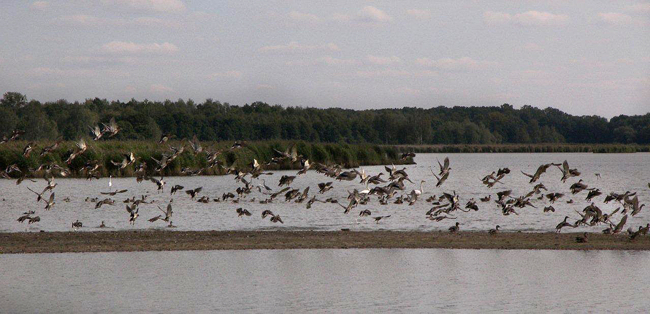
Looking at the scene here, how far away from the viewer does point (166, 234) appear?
2427 centimetres

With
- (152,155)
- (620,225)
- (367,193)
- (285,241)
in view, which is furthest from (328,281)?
(152,155)

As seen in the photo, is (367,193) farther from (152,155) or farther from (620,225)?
(152,155)

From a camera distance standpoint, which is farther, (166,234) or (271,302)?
(166,234)

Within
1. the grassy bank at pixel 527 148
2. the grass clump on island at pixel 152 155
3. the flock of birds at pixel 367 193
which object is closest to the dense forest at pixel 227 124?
the grassy bank at pixel 527 148

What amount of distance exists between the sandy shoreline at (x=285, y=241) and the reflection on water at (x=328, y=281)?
0.74 metres

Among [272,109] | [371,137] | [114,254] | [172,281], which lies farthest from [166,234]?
[272,109]

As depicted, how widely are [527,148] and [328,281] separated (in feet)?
524

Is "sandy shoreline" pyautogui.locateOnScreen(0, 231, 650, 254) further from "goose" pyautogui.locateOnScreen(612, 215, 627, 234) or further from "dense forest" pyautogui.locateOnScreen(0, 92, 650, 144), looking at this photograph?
"dense forest" pyautogui.locateOnScreen(0, 92, 650, 144)

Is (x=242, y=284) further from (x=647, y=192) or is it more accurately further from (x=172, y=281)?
(x=647, y=192)

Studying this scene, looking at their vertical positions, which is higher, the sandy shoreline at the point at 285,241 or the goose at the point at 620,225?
the goose at the point at 620,225

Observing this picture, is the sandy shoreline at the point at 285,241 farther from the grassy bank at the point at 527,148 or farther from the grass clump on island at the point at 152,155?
the grassy bank at the point at 527,148

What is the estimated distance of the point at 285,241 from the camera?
2264 centimetres

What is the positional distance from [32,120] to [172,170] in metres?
59.5

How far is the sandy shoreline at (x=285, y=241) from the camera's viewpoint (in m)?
21.5
